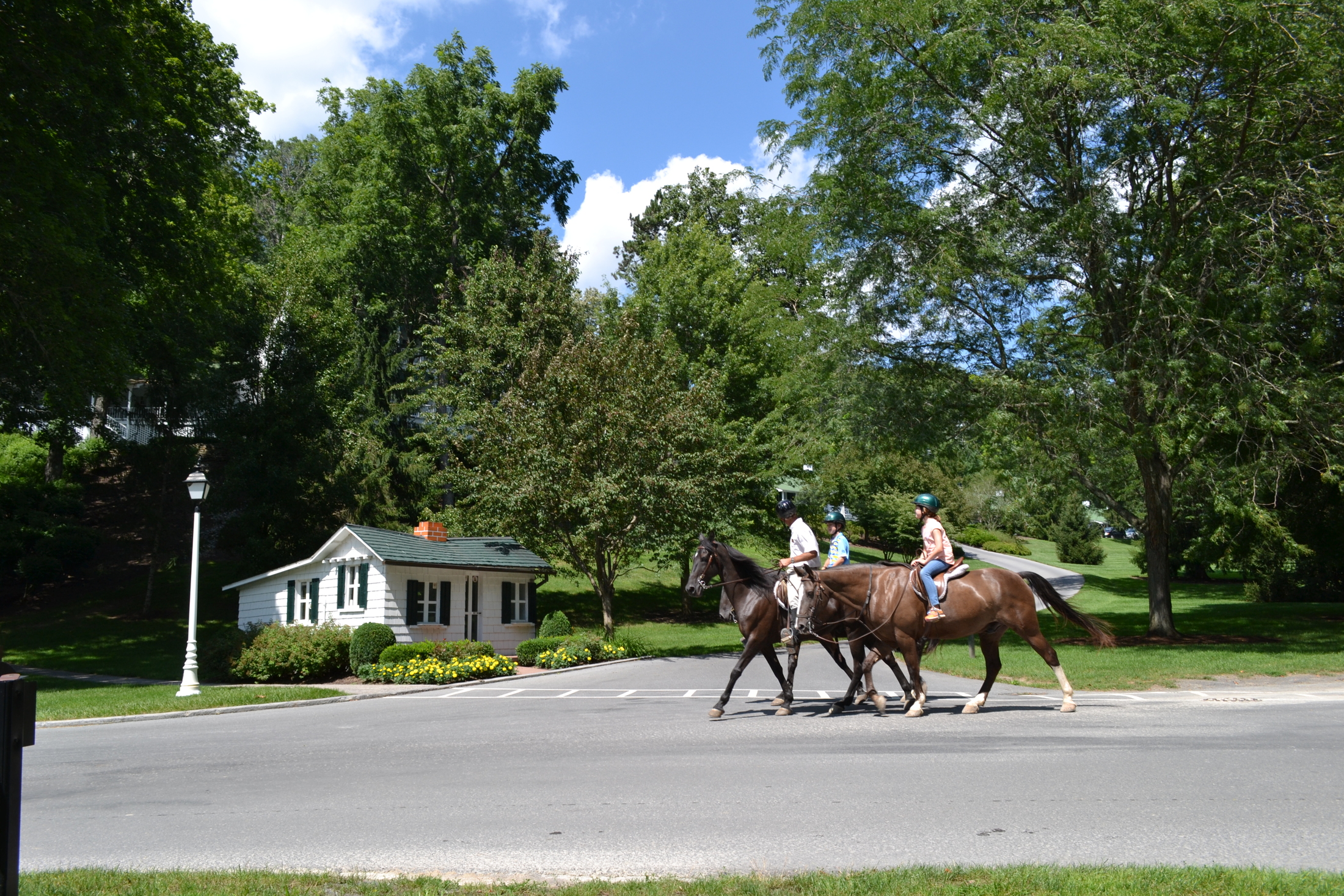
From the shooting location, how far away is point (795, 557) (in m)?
12.3

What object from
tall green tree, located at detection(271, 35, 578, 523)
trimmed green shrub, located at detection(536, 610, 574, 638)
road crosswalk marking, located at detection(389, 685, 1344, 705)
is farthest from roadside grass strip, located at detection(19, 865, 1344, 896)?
tall green tree, located at detection(271, 35, 578, 523)

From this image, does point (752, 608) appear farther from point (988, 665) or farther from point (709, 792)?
point (709, 792)

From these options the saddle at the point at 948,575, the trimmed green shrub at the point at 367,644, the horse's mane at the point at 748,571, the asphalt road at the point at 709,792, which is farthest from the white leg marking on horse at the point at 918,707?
the trimmed green shrub at the point at 367,644

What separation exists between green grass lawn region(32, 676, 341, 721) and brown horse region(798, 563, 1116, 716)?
11648 mm

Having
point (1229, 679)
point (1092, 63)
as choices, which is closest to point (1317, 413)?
point (1229, 679)

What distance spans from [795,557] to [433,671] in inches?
497

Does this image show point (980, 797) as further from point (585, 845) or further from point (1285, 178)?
point (1285, 178)

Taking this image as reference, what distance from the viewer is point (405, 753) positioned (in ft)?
34.3

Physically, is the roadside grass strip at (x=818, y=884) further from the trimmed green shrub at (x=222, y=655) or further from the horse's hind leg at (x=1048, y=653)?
the trimmed green shrub at (x=222, y=655)

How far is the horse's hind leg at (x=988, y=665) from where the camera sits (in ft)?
40.0

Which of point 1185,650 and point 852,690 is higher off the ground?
point 852,690

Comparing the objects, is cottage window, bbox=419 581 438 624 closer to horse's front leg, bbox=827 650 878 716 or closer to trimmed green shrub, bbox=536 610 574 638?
trimmed green shrub, bbox=536 610 574 638

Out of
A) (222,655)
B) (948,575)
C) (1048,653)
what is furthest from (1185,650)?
(222,655)

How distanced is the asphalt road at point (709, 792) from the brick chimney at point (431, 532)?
1689 centimetres
